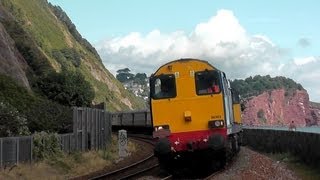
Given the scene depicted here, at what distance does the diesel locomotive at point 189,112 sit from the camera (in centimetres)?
1803

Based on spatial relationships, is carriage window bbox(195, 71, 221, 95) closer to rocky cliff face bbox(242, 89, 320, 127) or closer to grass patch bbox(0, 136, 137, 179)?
grass patch bbox(0, 136, 137, 179)

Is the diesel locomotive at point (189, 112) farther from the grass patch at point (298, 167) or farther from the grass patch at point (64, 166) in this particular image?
the grass patch at point (64, 166)

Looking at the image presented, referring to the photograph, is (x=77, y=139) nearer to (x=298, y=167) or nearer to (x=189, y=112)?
(x=189, y=112)

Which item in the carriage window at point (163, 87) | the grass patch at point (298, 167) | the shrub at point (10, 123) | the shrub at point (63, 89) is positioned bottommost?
the grass patch at point (298, 167)

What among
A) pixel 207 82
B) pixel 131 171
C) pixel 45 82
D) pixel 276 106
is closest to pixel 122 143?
pixel 131 171

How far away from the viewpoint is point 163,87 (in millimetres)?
18766

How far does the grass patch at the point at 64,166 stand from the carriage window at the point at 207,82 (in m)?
5.55

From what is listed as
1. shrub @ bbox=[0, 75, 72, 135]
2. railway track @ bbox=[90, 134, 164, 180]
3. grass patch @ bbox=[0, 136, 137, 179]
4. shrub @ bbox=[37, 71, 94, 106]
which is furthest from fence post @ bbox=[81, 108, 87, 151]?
shrub @ bbox=[37, 71, 94, 106]

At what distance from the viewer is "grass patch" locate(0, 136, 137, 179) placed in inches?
751

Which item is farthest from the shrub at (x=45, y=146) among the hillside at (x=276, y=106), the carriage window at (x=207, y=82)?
the hillside at (x=276, y=106)

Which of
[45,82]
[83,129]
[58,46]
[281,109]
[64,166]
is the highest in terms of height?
[58,46]

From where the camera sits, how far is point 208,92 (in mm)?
18438

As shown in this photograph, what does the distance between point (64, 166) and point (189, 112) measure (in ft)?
20.4

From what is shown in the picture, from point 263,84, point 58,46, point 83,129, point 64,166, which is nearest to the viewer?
point 64,166
